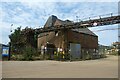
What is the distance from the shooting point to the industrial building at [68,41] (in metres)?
50.8

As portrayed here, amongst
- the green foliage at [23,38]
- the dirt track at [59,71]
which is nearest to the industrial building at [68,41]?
the green foliage at [23,38]

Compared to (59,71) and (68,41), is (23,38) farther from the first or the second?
(59,71)

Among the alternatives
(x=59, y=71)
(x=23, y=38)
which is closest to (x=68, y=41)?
(x=23, y=38)

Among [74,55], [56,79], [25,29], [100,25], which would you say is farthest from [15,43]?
[56,79]

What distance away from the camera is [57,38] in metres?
59.1

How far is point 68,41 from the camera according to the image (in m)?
58.8

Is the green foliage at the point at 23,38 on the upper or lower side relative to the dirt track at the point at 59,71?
upper

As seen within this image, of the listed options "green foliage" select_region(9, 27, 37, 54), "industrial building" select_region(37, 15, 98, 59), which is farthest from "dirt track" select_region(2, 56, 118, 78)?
"green foliage" select_region(9, 27, 37, 54)

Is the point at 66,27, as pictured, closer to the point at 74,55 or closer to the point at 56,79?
the point at 74,55

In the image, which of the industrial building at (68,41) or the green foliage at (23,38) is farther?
the green foliage at (23,38)

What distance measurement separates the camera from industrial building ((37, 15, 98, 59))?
2000 inches

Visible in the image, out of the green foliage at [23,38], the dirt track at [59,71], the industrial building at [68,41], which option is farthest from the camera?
the green foliage at [23,38]

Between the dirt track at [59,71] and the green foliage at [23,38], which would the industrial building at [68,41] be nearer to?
the green foliage at [23,38]

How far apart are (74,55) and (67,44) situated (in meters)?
9.54
